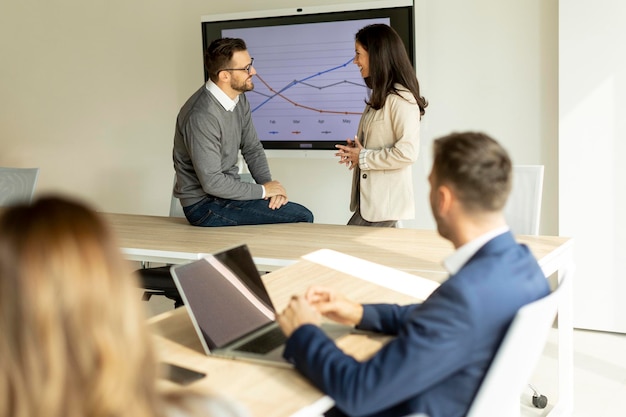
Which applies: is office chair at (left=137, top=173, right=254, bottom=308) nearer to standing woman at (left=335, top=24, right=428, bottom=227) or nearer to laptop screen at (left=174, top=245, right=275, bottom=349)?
standing woman at (left=335, top=24, right=428, bottom=227)

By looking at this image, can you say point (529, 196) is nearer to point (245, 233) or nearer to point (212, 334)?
point (245, 233)

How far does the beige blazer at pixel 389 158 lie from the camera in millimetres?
3834

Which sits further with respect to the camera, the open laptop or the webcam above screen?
the webcam above screen

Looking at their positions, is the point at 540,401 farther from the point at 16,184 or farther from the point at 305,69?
the point at 16,184

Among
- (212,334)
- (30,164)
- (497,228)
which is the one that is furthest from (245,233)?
(30,164)

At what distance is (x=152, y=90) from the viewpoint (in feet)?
20.0

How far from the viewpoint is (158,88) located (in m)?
6.07

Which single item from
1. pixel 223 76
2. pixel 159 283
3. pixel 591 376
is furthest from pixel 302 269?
pixel 591 376

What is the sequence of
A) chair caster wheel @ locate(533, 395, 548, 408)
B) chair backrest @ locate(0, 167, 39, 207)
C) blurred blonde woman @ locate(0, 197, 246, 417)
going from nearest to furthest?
1. blurred blonde woman @ locate(0, 197, 246, 417)
2. chair caster wheel @ locate(533, 395, 548, 408)
3. chair backrest @ locate(0, 167, 39, 207)

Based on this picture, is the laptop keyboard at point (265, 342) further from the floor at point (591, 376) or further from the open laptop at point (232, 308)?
the floor at point (591, 376)

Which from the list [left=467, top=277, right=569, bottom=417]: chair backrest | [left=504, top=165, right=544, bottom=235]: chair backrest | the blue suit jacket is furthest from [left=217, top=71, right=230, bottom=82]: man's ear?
[left=467, top=277, right=569, bottom=417]: chair backrest

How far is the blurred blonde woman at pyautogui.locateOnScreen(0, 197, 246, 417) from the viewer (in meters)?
0.97

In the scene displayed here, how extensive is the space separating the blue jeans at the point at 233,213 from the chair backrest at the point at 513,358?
2302 mm

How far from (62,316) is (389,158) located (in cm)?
297
